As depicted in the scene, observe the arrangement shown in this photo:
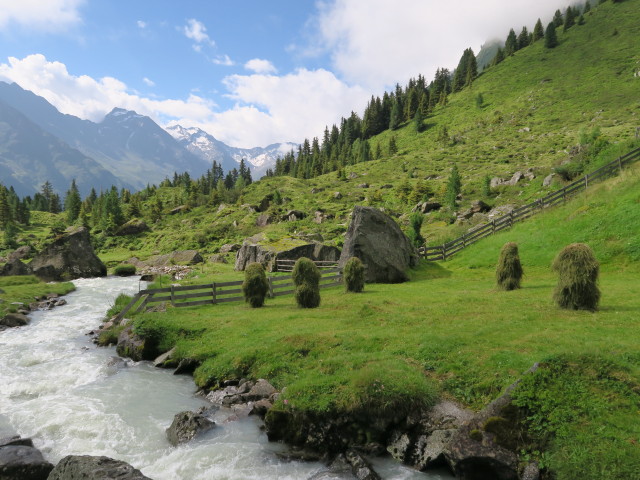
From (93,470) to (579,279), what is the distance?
17.3 meters

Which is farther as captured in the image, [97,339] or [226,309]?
[226,309]

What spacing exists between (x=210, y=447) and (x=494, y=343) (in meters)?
9.38

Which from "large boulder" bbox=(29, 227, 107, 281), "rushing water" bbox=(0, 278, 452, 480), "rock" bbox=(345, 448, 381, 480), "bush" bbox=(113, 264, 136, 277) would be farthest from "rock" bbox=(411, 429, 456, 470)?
"bush" bbox=(113, 264, 136, 277)

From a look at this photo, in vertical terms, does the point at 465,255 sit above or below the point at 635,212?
below

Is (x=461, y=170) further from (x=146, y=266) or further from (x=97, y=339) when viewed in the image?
(x=97, y=339)

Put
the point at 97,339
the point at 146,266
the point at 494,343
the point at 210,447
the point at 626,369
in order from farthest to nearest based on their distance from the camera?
the point at 146,266
the point at 97,339
the point at 494,343
the point at 210,447
the point at 626,369

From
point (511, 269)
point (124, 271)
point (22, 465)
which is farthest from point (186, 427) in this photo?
point (124, 271)

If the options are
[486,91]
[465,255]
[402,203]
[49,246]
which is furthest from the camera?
[486,91]

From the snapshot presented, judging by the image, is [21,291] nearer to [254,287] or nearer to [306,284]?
[254,287]

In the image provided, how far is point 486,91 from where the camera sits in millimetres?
143625

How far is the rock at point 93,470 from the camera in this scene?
23.5 feet

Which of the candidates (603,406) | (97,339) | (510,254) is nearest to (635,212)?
Result: (510,254)

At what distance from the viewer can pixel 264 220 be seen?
3346 inches

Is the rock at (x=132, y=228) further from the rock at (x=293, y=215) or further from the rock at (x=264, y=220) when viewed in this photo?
the rock at (x=293, y=215)
